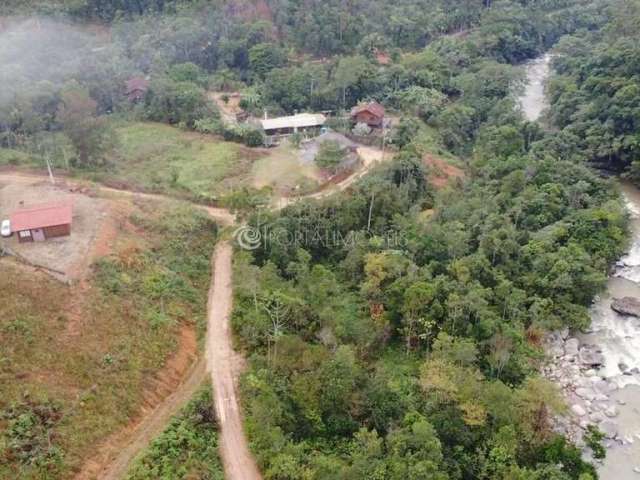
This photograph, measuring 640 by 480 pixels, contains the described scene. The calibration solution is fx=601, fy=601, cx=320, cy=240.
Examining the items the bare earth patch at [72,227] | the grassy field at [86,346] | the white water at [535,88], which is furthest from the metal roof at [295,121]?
the grassy field at [86,346]

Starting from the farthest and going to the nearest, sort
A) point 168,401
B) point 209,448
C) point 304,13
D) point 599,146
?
point 304,13
point 599,146
point 168,401
point 209,448

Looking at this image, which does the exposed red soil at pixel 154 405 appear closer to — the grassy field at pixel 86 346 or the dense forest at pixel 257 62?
the grassy field at pixel 86 346

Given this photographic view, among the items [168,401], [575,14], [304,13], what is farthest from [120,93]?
[575,14]

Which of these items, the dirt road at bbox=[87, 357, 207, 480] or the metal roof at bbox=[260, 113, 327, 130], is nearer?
the dirt road at bbox=[87, 357, 207, 480]

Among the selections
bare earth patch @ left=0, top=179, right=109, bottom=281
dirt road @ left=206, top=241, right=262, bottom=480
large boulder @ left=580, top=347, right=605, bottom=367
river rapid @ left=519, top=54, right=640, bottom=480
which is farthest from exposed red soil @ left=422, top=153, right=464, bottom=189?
bare earth patch @ left=0, top=179, right=109, bottom=281

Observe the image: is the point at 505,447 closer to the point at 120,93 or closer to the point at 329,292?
the point at 329,292

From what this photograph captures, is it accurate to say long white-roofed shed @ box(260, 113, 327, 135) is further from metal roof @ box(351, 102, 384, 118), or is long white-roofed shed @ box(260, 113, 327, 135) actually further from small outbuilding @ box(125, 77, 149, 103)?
small outbuilding @ box(125, 77, 149, 103)
